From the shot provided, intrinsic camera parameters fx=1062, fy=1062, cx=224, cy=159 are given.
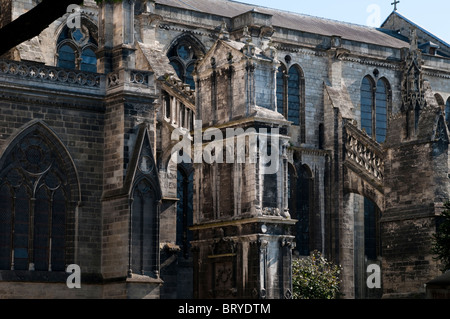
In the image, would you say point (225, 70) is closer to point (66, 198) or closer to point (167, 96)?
point (167, 96)

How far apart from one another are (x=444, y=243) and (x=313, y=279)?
524 cm

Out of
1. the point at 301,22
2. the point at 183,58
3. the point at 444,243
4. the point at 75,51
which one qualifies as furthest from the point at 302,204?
the point at 75,51

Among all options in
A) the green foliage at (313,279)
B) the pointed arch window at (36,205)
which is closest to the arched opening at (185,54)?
the green foliage at (313,279)

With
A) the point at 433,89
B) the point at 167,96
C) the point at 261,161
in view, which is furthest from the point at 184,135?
the point at 433,89

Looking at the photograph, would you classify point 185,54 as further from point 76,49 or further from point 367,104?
point 367,104

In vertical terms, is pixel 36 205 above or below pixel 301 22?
below

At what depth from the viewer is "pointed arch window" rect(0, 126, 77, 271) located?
94.1 ft

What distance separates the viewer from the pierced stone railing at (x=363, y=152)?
1614 inches

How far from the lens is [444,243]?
34156 millimetres

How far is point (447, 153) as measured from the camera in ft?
121

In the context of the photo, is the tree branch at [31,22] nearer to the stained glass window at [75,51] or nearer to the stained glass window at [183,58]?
the stained glass window at [75,51]

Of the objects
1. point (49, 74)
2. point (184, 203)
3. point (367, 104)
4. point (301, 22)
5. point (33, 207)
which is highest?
point (301, 22)

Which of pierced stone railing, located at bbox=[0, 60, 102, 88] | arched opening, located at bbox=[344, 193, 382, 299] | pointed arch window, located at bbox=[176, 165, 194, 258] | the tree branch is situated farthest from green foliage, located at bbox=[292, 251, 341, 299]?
the tree branch
